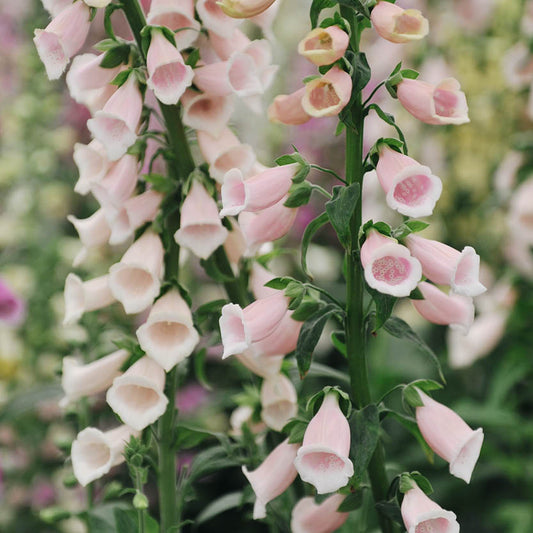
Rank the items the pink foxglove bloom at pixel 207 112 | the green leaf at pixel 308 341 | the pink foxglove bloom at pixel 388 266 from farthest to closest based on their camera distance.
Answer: the pink foxglove bloom at pixel 207 112, the green leaf at pixel 308 341, the pink foxglove bloom at pixel 388 266

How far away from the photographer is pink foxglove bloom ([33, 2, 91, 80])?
841 mm

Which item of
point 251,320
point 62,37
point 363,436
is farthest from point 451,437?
point 62,37

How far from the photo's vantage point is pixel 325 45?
0.76 m

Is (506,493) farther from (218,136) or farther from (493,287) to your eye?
(218,136)

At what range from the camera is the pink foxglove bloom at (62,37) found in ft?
2.76

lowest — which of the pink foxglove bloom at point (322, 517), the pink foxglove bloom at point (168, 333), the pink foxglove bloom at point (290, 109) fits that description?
the pink foxglove bloom at point (322, 517)

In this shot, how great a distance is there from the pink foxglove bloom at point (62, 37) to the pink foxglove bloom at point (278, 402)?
1.36ft

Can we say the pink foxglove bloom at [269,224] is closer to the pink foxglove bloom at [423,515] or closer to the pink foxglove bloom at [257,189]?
the pink foxglove bloom at [257,189]

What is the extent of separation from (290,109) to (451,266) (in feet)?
0.73

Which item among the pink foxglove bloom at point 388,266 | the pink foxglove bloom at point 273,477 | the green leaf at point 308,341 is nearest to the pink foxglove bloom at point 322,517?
the pink foxglove bloom at point 273,477

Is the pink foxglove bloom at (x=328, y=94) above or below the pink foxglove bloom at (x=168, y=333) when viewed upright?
above

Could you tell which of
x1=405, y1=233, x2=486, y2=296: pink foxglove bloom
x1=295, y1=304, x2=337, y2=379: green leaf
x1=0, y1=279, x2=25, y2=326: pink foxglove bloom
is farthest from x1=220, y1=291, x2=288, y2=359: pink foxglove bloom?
x1=0, y1=279, x2=25, y2=326: pink foxglove bloom

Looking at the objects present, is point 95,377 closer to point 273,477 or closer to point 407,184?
point 273,477

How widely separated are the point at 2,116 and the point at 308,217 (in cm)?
100
